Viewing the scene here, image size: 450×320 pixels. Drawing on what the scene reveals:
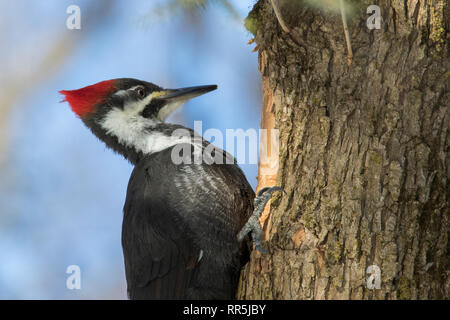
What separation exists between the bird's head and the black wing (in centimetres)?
48

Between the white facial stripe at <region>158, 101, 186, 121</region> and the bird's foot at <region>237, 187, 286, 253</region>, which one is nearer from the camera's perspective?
the bird's foot at <region>237, 187, 286, 253</region>

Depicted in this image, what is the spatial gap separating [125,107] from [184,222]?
1.16 metres

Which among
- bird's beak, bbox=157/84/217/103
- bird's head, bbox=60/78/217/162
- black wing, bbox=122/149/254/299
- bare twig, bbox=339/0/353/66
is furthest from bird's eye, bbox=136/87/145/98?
bare twig, bbox=339/0/353/66

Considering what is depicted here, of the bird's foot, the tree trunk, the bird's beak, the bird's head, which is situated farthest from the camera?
the bird's beak

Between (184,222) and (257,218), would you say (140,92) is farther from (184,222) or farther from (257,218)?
(257,218)

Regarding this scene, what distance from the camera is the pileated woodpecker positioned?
276cm

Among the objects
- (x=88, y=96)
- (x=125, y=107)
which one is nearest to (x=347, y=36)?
(x=125, y=107)

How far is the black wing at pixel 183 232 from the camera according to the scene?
2760 mm

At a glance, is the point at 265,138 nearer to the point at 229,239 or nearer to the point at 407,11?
the point at 229,239

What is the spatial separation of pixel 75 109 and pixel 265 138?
5.03 ft

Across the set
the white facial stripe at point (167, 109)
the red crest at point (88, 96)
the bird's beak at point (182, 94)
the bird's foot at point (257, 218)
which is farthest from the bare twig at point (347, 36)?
the red crest at point (88, 96)

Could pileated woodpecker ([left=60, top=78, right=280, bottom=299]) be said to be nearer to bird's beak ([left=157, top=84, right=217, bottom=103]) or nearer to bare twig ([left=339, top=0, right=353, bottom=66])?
bird's beak ([left=157, top=84, right=217, bottom=103])
